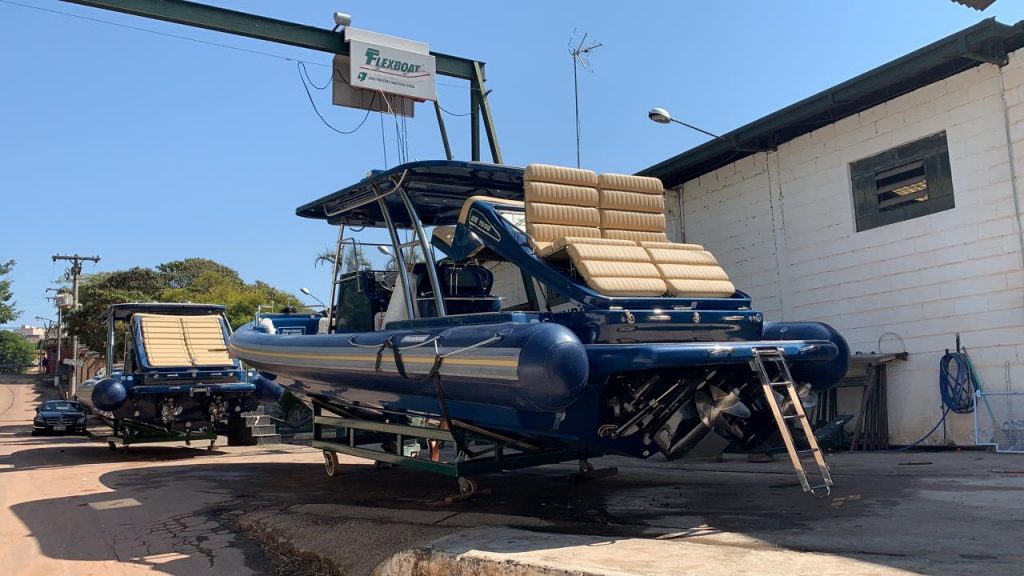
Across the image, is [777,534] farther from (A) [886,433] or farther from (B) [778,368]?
(A) [886,433]

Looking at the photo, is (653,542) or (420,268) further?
(420,268)

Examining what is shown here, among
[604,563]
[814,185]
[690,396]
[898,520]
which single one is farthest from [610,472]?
[814,185]

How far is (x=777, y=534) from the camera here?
13.1ft

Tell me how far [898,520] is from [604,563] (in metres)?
2.04

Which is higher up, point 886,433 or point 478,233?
point 478,233

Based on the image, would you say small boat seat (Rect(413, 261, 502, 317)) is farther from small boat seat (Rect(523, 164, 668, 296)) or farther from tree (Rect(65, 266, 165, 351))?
tree (Rect(65, 266, 165, 351))

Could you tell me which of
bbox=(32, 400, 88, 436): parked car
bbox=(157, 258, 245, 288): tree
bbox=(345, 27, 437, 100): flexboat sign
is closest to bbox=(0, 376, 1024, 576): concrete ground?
bbox=(345, 27, 437, 100): flexboat sign

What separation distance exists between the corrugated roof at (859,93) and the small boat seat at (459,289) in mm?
5906

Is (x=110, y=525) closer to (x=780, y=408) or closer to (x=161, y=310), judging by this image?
(x=780, y=408)

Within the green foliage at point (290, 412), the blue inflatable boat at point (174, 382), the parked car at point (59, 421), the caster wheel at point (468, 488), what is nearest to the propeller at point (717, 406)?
the caster wheel at point (468, 488)

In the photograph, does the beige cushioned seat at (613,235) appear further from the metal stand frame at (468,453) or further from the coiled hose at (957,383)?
the coiled hose at (957,383)

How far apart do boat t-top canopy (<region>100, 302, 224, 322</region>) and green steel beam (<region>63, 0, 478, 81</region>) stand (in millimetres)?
4894

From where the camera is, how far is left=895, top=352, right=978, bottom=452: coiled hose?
8.26m

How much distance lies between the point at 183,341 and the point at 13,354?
3375 inches
